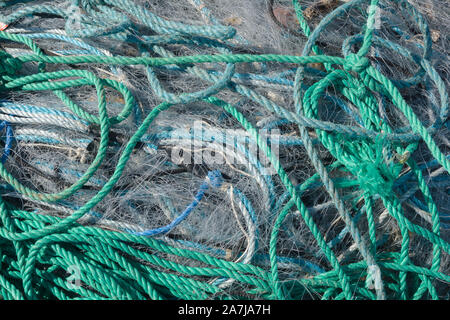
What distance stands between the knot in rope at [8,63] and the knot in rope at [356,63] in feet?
3.53

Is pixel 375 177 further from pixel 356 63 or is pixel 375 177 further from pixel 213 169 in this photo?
pixel 213 169

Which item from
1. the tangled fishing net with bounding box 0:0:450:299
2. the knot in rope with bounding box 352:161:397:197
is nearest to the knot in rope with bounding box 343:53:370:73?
the tangled fishing net with bounding box 0:0:450:299

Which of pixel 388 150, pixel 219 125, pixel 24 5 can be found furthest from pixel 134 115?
pixel 388 150

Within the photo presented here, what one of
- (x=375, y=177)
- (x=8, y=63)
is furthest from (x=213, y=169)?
(x=8, y=63)

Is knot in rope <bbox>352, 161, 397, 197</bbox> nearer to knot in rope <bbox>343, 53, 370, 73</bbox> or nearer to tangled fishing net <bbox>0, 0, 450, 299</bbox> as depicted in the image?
tangled fishing net <bbox>0, 0, 450, 299</bbox>

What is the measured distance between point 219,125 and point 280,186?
0.92 feet

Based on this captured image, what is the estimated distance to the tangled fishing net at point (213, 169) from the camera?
4.11ft

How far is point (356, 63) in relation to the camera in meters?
1.30

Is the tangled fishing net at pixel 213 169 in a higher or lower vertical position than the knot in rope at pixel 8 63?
lower

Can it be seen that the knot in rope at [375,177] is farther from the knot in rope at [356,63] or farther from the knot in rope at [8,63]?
the knot in rope at [8,63]

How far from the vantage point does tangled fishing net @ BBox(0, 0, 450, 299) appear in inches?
49.3

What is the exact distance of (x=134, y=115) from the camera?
1.37 meters

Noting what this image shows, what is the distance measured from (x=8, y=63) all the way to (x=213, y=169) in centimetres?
76

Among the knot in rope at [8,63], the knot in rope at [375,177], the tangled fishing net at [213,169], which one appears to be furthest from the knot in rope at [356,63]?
the knot in rope at [8,63]
